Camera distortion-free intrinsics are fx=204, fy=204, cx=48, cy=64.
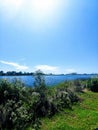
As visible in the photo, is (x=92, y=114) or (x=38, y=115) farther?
(x=92, y=114)

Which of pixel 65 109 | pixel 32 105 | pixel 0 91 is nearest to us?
pixel 0 91

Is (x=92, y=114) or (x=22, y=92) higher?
(x=22, y=92)

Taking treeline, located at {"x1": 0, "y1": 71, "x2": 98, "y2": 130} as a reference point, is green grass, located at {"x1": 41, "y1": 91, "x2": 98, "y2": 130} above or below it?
below

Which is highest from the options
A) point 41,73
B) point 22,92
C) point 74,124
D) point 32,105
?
point 41,73

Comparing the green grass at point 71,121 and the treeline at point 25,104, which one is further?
the green grass at point 71,121

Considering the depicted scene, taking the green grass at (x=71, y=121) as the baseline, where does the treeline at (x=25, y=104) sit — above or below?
above

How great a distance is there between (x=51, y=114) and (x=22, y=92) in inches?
124

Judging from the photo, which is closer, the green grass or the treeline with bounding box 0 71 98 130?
the treeline with bounding box 0 71 98 130

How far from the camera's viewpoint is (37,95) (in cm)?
1783

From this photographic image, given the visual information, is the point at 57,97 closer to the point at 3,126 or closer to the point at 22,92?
the point at 22,92

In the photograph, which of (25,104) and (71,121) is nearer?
(71,121)

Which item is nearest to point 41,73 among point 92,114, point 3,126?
point 92,114

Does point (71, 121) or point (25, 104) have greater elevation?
point (25, 104)

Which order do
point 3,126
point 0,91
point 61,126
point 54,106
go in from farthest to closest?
point 54,106, point 0,91, point 61,126, point 3,126
